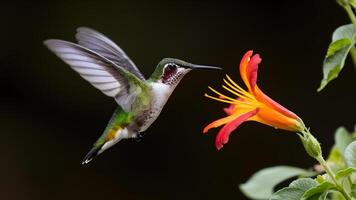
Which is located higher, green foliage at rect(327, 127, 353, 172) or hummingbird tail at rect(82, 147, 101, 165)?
green foliage at rect(327, 127, 353, 172)

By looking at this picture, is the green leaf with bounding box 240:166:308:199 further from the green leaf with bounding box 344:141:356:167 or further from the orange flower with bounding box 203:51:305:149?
the green leaf with bounding box 344:141:356:167

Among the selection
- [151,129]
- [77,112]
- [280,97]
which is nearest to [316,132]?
[280,97]

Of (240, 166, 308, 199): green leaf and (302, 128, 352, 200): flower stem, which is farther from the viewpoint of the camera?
(240, 166, 308, 199): green leaf

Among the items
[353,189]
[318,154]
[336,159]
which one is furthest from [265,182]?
[353,189]

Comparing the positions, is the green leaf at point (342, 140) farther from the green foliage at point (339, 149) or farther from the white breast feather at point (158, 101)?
the white breast feather at point (158, 101)

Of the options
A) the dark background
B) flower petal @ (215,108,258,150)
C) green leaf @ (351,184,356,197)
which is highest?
flower petal @ (215,108,258,150)

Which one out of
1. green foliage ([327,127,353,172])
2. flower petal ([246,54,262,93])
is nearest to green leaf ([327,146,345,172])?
green foliage ([327,127,353,172])
